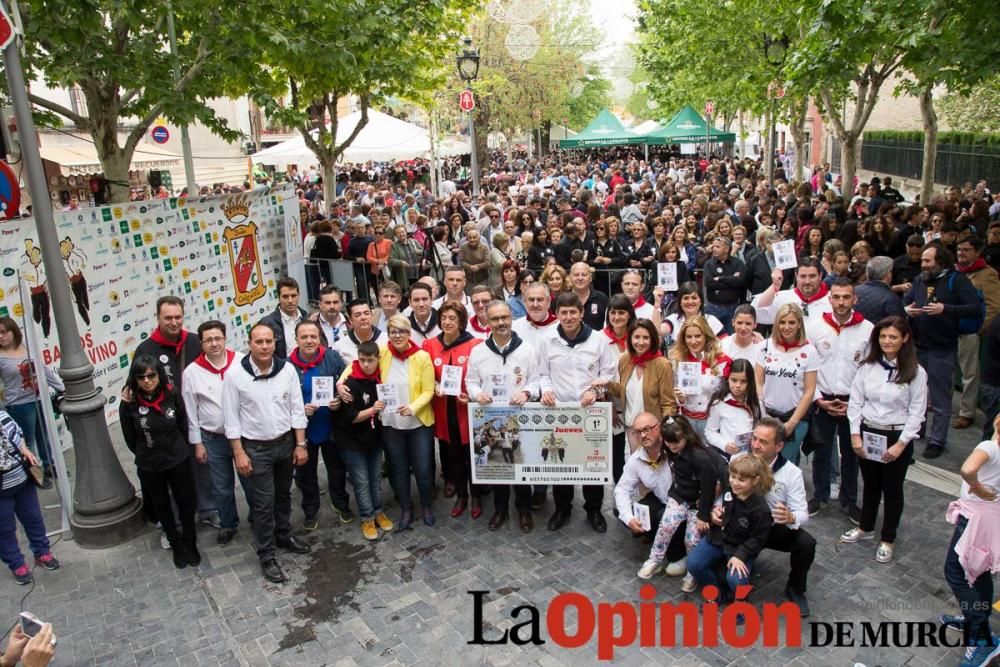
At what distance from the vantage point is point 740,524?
5.01 m

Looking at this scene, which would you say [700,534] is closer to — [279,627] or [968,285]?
[279,627]

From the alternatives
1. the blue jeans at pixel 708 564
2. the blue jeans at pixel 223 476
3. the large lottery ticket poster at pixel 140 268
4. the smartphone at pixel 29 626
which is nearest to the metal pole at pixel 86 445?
the large lottery ticket poster at pixel 140 268

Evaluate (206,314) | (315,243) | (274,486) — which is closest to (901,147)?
(315,243)

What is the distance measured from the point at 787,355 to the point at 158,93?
306 inches

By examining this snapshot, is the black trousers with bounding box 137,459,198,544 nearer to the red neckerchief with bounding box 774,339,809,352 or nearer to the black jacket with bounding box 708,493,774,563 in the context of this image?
the black jacket with bounding box 708,493,774,563

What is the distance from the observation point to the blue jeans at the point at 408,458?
21.0 ft

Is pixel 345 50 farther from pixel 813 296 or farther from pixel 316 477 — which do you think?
pixel 813 296

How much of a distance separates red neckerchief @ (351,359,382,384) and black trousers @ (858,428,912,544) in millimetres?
3726

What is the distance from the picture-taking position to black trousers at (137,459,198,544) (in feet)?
19.1

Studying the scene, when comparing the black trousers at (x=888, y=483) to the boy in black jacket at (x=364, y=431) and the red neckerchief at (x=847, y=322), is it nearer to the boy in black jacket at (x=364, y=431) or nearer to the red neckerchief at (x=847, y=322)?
the red neckerchief at (x=847, y=322)

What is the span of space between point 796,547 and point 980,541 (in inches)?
41.6

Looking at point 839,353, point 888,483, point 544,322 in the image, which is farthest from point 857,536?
point 544,322

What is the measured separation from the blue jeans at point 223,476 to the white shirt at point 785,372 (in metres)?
4.18

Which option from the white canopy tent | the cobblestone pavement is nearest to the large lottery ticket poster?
the cobblestone pavement
